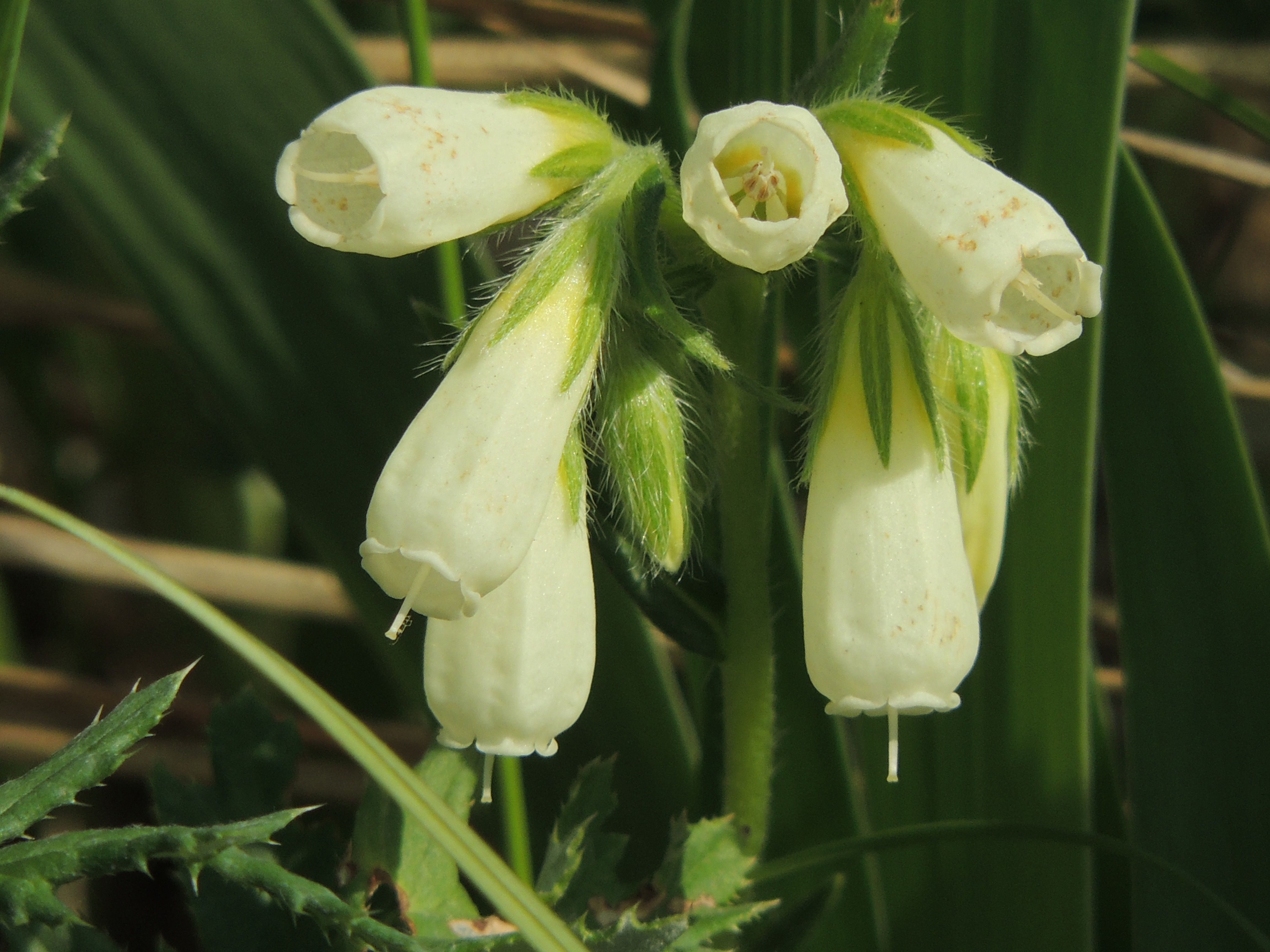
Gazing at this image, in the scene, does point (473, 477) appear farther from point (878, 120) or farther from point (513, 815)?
point (513, 815)

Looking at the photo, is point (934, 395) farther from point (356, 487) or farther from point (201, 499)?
point (201, 499)

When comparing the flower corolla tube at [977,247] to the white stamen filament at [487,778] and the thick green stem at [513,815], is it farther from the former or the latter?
the thick green stem at [513,815]

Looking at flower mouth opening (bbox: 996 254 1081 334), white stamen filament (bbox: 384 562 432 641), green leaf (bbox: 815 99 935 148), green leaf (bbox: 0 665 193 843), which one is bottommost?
green leaf (bbox: 0 665 193 843)

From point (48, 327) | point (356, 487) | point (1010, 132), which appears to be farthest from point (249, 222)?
point (48, 327)

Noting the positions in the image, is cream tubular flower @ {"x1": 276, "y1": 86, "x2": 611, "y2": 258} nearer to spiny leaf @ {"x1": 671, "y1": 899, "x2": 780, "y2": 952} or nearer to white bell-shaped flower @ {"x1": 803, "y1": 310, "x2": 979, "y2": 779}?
white bell-shaped flower @ {"x1": 803, "y1": 310, "x2": 979, "y2": 779}

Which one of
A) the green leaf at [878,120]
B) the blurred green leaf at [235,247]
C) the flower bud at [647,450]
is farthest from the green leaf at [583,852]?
the green leaf at [878,120]

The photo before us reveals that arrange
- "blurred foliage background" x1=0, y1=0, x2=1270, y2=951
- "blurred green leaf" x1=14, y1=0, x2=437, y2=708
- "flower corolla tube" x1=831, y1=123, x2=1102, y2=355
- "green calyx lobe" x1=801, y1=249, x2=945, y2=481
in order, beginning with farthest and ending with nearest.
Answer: "blurred green leaf" x1=14, y1=0, x2=437, y2=708 → "blurred foliage background" x1=0, y1=0, x2=1270, y2=951 → "green calyx lobe" x1=801, y1=249, x2=945, y2=481 → "flower corolla tube" x1=831, y1=123, x2=1102, y2=355

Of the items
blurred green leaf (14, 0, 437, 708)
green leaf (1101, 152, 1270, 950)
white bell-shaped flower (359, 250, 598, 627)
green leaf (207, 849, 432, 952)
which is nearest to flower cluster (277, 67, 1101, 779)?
white bell-shaped flower (359, 250, 598, 627)

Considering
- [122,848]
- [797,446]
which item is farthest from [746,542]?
[122,848]
